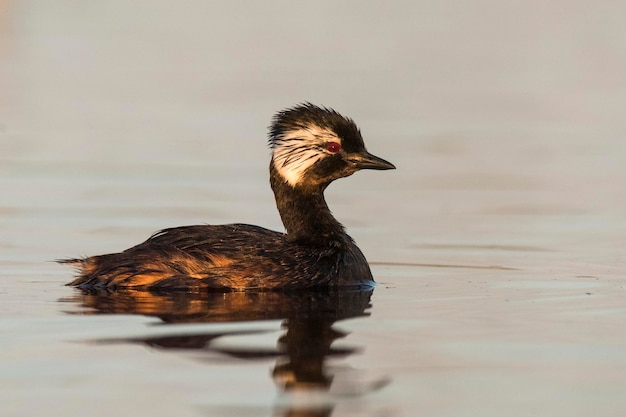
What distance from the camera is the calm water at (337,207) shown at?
8234 mm

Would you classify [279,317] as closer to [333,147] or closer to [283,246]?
[283,246]

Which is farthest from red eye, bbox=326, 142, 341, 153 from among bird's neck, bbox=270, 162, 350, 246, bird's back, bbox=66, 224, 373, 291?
bird's back, bbox=66, 224, 373, 291

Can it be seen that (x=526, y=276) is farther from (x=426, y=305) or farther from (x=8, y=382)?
(x=8, y=382)

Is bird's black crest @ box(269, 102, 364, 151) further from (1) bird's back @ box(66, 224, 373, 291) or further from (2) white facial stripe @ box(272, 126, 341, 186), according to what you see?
(1) bird's back @ box(66, 224, 373, 291)

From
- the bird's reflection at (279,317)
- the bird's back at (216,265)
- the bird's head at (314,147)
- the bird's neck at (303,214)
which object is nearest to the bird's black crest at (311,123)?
the bird's head at (314,147)

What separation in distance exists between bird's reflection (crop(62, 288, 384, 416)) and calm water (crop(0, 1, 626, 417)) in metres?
0.03

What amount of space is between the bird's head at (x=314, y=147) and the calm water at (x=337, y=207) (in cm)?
101

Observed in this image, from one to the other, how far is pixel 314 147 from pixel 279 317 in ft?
8.09

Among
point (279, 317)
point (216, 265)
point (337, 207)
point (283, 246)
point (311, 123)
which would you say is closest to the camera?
point (279, 317)

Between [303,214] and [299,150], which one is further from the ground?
[299,150]

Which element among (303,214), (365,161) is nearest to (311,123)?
(365,161)

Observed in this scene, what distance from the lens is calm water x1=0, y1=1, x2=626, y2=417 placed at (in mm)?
8234

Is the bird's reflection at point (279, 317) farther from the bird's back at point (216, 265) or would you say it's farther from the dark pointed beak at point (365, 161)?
the dark pointed beak at point (365, 161)

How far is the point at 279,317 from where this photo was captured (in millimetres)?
10219
